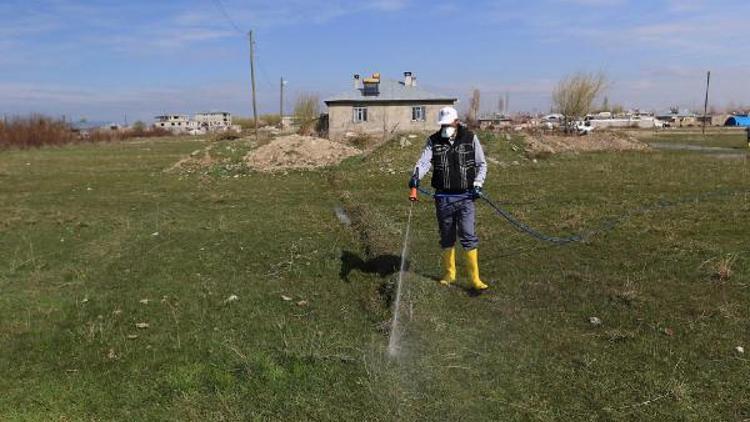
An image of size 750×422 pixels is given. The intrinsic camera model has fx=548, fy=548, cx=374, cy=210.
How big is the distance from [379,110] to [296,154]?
849 inches

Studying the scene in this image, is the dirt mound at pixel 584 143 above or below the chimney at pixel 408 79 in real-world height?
below

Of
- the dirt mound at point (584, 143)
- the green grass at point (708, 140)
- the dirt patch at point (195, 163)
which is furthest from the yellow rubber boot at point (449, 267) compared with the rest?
the green grass at point (708, 140)

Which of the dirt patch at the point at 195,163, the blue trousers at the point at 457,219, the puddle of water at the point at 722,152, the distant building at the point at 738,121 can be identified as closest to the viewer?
the blue trousers at the point at 457,219

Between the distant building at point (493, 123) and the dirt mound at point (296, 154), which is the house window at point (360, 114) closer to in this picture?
the distant building at point (493, 123)

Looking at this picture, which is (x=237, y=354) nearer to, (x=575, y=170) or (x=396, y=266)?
(x=396, y=266)

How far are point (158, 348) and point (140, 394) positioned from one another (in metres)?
0.98

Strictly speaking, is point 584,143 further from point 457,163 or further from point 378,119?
point 457,163

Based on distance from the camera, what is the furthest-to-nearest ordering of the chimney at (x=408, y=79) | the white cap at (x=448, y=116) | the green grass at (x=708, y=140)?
the chimney at (x=408, y=79) → the green grass at (x=708, y=140) → the white cap at (x=448, y=116)

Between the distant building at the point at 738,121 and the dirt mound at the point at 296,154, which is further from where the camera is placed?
the distant building at the point at 738,121

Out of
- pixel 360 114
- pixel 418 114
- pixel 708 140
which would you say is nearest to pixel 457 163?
pixel 360 114

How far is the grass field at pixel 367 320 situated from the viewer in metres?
4.54

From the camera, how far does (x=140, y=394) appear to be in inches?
189

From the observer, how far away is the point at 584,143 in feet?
113

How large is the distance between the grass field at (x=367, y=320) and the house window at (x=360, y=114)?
1398 inches
